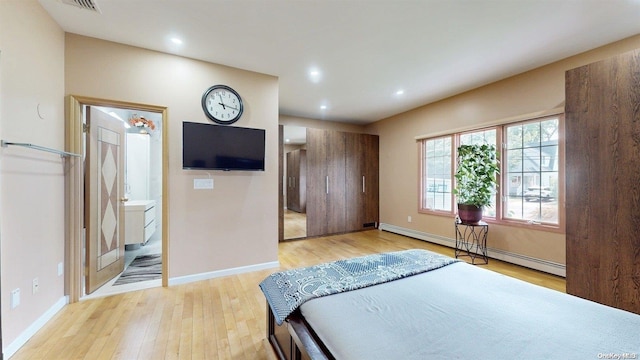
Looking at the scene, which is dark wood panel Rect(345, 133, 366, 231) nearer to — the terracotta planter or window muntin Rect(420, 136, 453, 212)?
window muntin Rect(420, 136, 453, 212)

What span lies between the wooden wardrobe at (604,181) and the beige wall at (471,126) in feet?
3.40

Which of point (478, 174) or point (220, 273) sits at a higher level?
point (478, 174)

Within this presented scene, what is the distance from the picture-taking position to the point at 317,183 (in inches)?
208

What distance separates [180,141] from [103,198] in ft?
3.54

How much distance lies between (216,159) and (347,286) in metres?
2.20

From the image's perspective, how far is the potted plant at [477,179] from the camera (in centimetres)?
361

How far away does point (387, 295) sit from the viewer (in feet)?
4.76

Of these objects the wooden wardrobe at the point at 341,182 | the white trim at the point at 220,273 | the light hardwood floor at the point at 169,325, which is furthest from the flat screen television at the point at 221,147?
the wooden wardrobe at the point at 341,182

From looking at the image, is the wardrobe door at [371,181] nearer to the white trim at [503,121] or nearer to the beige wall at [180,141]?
the white trim at [503,121]

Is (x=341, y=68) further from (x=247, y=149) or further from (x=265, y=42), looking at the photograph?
(x=247, y=149)

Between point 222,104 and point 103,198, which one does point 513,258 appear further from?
point 103,198

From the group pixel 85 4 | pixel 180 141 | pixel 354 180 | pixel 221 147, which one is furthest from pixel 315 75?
pixel 354 180

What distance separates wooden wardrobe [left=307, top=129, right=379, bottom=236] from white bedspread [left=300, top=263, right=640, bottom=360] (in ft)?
12.4

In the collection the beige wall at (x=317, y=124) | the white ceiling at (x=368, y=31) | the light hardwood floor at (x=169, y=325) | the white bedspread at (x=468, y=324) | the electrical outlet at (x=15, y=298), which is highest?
the white ceiling at (x=368, y=31)
